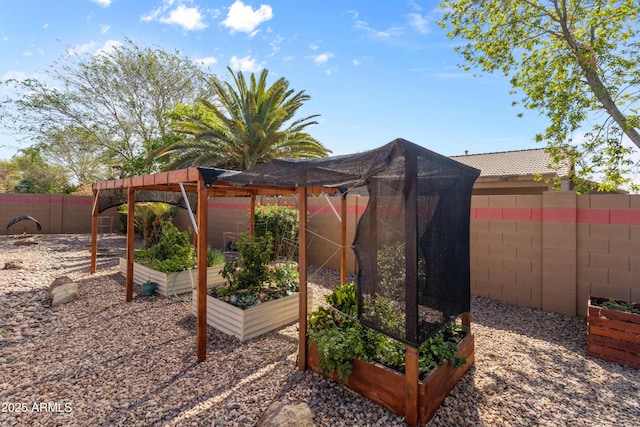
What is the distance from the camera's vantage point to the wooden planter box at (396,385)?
1929 mm

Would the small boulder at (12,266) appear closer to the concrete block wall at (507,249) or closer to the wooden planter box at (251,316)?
the wooden planter box at (251,316)

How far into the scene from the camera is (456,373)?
91.7 inches

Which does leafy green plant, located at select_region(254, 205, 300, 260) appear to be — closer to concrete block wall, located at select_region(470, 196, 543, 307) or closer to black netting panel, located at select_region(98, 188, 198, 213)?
black netting panel, located at select_region(98, 188, 198, 213)

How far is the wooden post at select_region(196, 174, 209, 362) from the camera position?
2.77 meters

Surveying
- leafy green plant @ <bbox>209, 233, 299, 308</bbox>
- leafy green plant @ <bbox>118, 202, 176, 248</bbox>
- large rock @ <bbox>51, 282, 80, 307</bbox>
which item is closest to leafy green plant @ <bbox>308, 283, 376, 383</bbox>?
leafy green plant @ <bbox>209, 233, 299, 308</bbox>

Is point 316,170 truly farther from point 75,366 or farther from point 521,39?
point 521,39

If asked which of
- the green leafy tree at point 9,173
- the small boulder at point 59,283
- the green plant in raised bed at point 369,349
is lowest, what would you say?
the small boulder at point 59,283

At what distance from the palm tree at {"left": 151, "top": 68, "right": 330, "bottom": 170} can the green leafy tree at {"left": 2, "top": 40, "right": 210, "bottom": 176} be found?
4.18m

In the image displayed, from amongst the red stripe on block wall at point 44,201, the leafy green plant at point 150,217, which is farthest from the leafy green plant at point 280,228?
the red stripe on block wall at point 44,201

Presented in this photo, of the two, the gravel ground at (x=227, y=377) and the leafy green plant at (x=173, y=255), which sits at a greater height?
the leafy green plant at (x=173, y=255)

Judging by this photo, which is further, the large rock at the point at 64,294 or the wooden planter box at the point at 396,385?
the large rock at the point at 64,294

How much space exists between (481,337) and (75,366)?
404 centimetres

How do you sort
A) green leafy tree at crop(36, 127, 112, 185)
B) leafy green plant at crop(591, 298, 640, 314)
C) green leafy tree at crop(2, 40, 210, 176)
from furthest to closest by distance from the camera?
1. green leafy tree at crop(36, 127, 112, 185)
2. green leafy tree at crop(2, 40, 210, 176)
3. leafy green plant at crop(591, 298, 640, 314)

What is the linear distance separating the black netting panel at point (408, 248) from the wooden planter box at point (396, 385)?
29 centimetres
